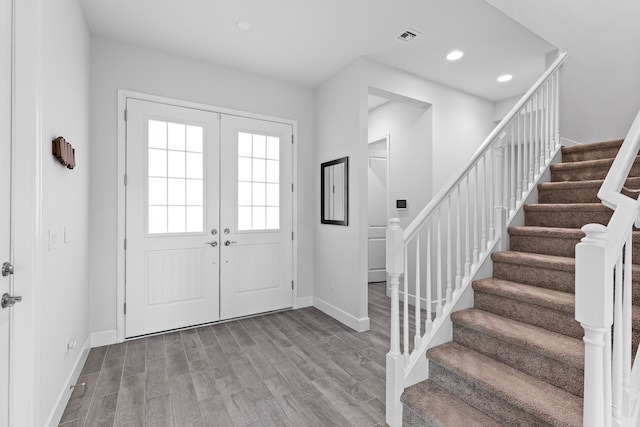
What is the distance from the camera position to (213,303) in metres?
3.41

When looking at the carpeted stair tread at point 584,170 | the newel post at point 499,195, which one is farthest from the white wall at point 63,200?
the carpeted stair tread at point 584,170

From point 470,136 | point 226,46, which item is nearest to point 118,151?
point 226,46

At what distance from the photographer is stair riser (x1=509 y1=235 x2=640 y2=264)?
6.91 ft

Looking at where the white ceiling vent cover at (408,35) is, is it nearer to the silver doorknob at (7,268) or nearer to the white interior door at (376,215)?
the white interior door at (376,215)

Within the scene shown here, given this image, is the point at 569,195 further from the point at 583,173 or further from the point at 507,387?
the point at 507,387

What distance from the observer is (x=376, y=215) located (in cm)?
553

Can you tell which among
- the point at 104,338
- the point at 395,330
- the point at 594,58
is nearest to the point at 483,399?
the point at 395,330

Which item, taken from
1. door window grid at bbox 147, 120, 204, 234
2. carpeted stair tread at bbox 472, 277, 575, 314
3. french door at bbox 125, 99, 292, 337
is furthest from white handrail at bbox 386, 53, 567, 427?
door window grid at bbox 147, 120, 204, 234

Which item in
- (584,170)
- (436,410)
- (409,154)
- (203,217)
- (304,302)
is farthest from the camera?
(409,154)

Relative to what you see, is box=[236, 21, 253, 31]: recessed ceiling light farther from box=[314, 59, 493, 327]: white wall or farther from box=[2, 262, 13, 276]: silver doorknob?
box=[2, 262, 13, 276]: silver doorknob

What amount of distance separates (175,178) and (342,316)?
233 cm

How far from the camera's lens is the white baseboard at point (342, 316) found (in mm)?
3234

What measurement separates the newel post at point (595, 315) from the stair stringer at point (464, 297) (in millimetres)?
920

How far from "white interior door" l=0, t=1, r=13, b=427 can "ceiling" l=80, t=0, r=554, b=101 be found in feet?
4.77
